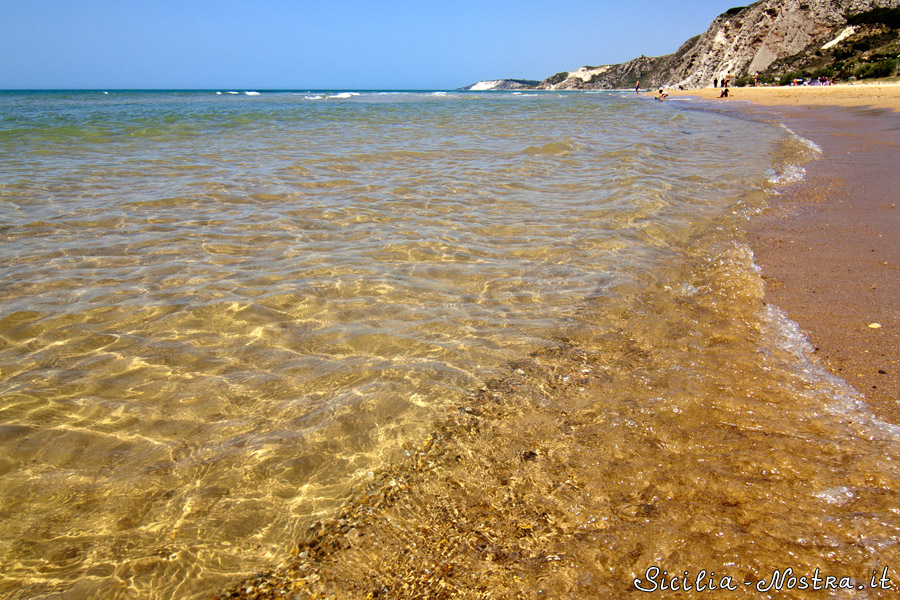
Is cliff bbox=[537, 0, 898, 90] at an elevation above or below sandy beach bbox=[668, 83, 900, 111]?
above

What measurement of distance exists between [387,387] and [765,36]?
206 ft

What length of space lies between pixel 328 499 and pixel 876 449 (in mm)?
2309

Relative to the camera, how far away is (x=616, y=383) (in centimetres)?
266

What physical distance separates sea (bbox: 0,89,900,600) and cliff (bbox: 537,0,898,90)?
5156 centimetres

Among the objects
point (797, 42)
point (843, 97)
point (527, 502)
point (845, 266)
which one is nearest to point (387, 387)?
point (527, 502)

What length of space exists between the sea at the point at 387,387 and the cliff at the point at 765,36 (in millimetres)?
51557

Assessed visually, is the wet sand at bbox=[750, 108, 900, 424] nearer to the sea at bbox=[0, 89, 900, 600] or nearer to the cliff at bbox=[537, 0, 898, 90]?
→ the sea at bbox=[0, 89, 900, 600]

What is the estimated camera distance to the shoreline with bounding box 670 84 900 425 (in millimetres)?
2721

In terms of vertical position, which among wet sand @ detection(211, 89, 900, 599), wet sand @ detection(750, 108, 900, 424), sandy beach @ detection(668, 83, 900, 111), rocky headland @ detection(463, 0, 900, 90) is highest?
rocky headland @ detection(463, 0, 900, 90)

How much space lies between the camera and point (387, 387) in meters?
2.72

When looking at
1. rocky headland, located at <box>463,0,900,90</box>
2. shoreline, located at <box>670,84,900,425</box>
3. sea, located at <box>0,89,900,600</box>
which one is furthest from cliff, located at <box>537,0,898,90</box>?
sea, located at <box>0,89,900,600</box>

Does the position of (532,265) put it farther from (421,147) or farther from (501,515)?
(421,147)

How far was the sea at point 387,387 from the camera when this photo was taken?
1.76m

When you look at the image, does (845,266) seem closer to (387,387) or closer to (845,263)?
Answer: (845,263)
